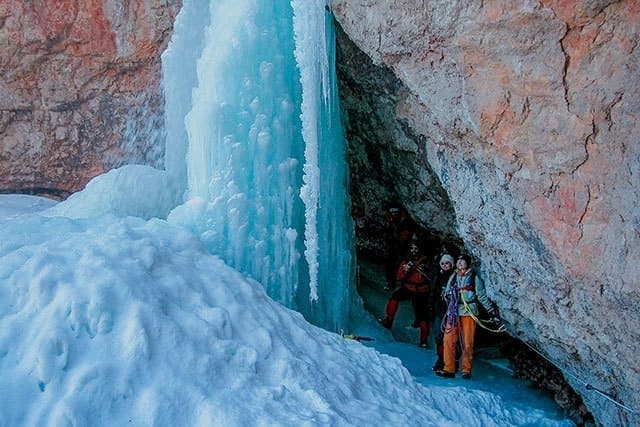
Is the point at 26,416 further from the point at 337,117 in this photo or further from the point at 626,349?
the point at 337,117

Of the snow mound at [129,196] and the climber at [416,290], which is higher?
the snow mound at [129,196]

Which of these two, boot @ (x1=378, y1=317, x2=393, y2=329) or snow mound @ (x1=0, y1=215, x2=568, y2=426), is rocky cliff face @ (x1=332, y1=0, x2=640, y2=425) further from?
boot @ (x1=378, y1=317, x2=393, y2=329)

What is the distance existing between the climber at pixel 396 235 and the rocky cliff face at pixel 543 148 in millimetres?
1997

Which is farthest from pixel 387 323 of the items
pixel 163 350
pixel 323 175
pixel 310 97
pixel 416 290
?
pixel 163 350

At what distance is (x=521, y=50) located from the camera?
4.22 m

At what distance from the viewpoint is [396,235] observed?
777 cm

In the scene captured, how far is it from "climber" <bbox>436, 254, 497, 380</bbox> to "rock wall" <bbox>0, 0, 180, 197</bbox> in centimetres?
474

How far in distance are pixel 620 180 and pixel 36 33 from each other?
7.78m

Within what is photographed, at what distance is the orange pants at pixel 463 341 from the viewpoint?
18.5 feet

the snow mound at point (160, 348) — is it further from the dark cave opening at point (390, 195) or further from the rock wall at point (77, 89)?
the rock wall at point (77, 89)

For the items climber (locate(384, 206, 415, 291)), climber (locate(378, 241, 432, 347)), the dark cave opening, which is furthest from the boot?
climber (locate(384, 206, 415, 291))

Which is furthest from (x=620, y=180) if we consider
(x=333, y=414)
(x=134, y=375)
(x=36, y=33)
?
(x=36, y=33)

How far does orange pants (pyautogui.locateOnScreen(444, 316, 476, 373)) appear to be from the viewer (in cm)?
565

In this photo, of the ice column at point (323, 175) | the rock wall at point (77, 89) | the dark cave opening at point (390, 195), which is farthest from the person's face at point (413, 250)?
the rock wall at point (77, 89)
